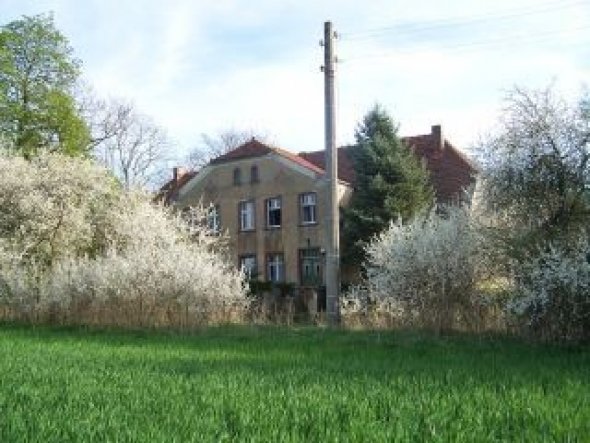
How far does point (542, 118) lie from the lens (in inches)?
754

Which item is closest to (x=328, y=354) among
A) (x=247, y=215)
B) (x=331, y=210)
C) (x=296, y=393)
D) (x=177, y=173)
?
(x=296, y=393)

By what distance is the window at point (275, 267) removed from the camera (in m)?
45.6

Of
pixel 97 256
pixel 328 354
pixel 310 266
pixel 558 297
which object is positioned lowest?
pixel 328 354

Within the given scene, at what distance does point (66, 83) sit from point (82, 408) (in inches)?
1508

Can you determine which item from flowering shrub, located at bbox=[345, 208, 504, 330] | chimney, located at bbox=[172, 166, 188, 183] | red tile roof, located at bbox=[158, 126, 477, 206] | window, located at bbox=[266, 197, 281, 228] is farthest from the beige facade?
flowering shrub, located at bbox=[345, 208, 504, 330]

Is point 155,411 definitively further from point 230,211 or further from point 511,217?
point 230,211

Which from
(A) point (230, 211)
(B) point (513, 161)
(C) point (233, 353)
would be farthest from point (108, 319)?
(A) point (230, 211)

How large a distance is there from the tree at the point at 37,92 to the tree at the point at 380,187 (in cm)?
1460

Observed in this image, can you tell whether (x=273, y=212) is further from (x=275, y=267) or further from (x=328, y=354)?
(x=328, y=354)

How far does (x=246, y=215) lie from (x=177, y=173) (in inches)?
483

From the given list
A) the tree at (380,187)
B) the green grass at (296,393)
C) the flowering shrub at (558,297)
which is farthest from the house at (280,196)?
the green grass at (296,393)

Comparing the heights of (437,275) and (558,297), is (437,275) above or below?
above

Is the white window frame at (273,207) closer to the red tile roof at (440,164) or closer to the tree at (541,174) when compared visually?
the red tile roof at (440,164)

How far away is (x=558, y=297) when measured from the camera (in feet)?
52.3
